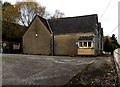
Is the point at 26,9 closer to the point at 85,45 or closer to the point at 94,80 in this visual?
the point at 85,45

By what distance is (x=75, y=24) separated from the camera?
20891mm

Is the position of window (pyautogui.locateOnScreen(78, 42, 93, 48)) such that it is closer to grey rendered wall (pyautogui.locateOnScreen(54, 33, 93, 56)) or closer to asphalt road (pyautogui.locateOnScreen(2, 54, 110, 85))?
grey rendered wall (pyautogui.locateOnScreen(54, 33, 93, 56))

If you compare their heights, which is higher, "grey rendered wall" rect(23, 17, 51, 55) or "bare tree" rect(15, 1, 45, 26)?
"bare tree" rect(15, 1, 45, 26)

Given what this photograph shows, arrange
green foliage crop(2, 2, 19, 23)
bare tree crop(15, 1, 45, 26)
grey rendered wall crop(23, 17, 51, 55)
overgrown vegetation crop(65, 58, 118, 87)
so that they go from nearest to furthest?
overgrown vegetation crop(65, 58, 118, 87) < grey rendered wall crop(23, 17, 51, 55) < green foliage crop(2, 2, 19, 23) < bare tree crop(15, 1, 45, 26)

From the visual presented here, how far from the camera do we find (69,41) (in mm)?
19594

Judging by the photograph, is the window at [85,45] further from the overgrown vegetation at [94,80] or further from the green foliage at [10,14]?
the green foliage at [10,14]

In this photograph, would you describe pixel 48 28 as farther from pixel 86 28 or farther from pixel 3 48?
pixel 3 48

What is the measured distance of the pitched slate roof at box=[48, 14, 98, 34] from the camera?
766 inches

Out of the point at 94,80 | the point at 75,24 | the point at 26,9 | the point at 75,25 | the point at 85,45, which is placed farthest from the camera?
the point at 26,9

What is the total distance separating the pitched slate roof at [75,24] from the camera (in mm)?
19444

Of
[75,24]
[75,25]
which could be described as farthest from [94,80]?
[75,24]

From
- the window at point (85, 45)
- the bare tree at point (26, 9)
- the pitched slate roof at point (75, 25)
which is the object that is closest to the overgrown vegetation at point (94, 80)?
the window at point (85, 45)

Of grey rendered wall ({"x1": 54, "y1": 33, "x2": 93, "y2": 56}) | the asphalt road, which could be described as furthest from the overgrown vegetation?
grey rendered wall ({"x1": 54, "y1": 33, "x2": 93, "y2": 56})

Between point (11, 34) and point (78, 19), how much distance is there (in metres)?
16.3
